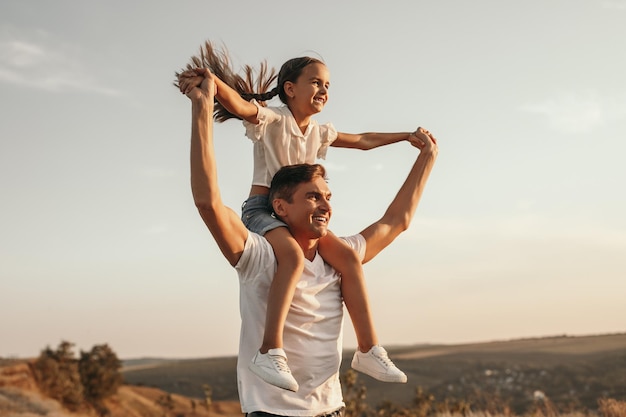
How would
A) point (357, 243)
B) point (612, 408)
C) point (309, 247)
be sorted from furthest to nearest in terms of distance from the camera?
point (612, 408) < point (357, 243) < point (309, 247)

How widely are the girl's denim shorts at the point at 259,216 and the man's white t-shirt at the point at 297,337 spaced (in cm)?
12

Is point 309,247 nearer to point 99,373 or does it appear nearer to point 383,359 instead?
point 383,359

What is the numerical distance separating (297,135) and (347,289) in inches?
41.5

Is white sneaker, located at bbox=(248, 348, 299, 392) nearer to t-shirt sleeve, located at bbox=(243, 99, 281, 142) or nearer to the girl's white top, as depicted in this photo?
the girl's white top

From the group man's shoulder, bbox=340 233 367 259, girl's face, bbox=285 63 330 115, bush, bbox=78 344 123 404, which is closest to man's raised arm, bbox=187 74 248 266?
man's shoulder, bbox=340 233 367 259

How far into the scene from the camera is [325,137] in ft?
16.9

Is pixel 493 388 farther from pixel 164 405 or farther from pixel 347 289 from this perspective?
pixel 347 289

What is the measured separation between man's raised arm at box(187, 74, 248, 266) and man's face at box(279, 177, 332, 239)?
38 cm

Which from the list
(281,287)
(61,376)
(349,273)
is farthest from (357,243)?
(61,376)

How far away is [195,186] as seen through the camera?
3730 mm

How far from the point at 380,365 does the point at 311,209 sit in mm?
955

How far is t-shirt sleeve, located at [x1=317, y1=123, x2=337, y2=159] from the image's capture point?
513cm

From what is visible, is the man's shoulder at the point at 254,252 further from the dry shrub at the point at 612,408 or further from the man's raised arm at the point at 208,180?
the dry shrub at the point at 612,408

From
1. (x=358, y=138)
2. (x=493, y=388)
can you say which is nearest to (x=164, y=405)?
(x=493, y=388)
